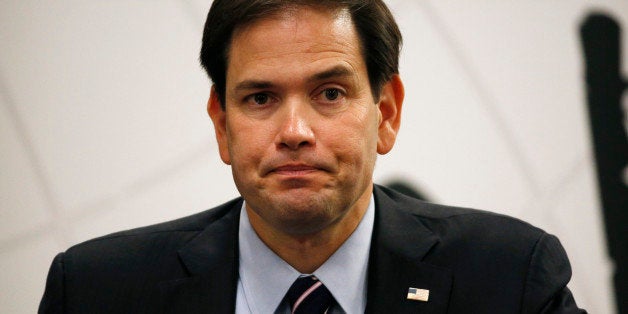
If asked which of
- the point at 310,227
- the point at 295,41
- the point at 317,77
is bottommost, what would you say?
the point at 310,227

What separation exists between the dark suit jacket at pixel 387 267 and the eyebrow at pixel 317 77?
20.2 inches

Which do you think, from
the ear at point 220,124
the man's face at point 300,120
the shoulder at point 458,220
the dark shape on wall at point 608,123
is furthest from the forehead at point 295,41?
the dark shape on wall at point 608,123

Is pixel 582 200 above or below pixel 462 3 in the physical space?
below

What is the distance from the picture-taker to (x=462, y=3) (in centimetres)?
323

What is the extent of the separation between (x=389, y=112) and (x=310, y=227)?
1.63 ft

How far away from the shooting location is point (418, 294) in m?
2.12

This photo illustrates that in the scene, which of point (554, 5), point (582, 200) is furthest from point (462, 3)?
point (582, 200)

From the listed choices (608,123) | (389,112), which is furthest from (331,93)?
(608,123)

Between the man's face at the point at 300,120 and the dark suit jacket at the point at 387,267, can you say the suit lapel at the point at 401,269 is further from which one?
the man's face at the point at 300,120

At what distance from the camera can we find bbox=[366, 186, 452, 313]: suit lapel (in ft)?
6.89

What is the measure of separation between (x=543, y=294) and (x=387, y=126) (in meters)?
0.67

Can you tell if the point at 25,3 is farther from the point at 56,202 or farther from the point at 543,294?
the point at 543,294

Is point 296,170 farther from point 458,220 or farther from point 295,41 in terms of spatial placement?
point 458,220

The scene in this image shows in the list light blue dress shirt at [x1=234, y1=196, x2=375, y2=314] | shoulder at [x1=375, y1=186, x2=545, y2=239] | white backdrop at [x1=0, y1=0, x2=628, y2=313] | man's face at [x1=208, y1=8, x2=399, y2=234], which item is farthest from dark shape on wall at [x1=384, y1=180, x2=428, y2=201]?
man's face at [x1=208, y1=8, x2=399, y2=234]
